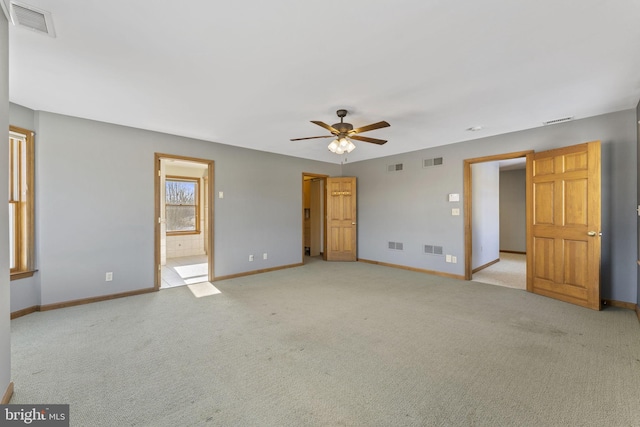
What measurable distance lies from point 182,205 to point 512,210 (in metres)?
9.66

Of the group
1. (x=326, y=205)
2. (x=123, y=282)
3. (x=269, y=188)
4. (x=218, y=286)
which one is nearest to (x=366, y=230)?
(x=326, y=205)

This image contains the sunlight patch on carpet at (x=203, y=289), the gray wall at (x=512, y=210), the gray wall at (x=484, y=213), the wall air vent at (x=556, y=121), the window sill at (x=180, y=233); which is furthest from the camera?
the gray wall at (x=512, y=210)

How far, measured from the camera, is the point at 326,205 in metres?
7.17

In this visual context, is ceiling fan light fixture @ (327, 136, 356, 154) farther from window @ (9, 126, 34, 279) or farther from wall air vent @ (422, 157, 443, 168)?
window @ (9, 126, 34, 279)

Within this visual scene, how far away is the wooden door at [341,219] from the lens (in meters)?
6.89

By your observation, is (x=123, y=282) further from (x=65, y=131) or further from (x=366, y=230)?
(x=366, y=230)

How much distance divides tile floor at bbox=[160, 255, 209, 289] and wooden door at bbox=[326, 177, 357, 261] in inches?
118

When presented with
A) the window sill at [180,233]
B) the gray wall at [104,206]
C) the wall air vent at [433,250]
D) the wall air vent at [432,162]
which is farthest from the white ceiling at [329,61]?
the window sill at [180,233]

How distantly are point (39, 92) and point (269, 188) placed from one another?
351 cm

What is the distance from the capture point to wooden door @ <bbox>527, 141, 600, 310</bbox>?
11.4 feet

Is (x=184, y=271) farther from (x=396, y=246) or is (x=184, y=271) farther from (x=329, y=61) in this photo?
(x=329, y=61)

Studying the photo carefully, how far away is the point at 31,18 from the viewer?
1862 millimetres

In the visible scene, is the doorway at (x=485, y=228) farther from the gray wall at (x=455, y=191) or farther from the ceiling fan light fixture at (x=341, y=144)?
the ceiling fan light fixture at (x=341, y=144)

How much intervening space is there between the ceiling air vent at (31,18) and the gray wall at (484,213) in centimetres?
605
